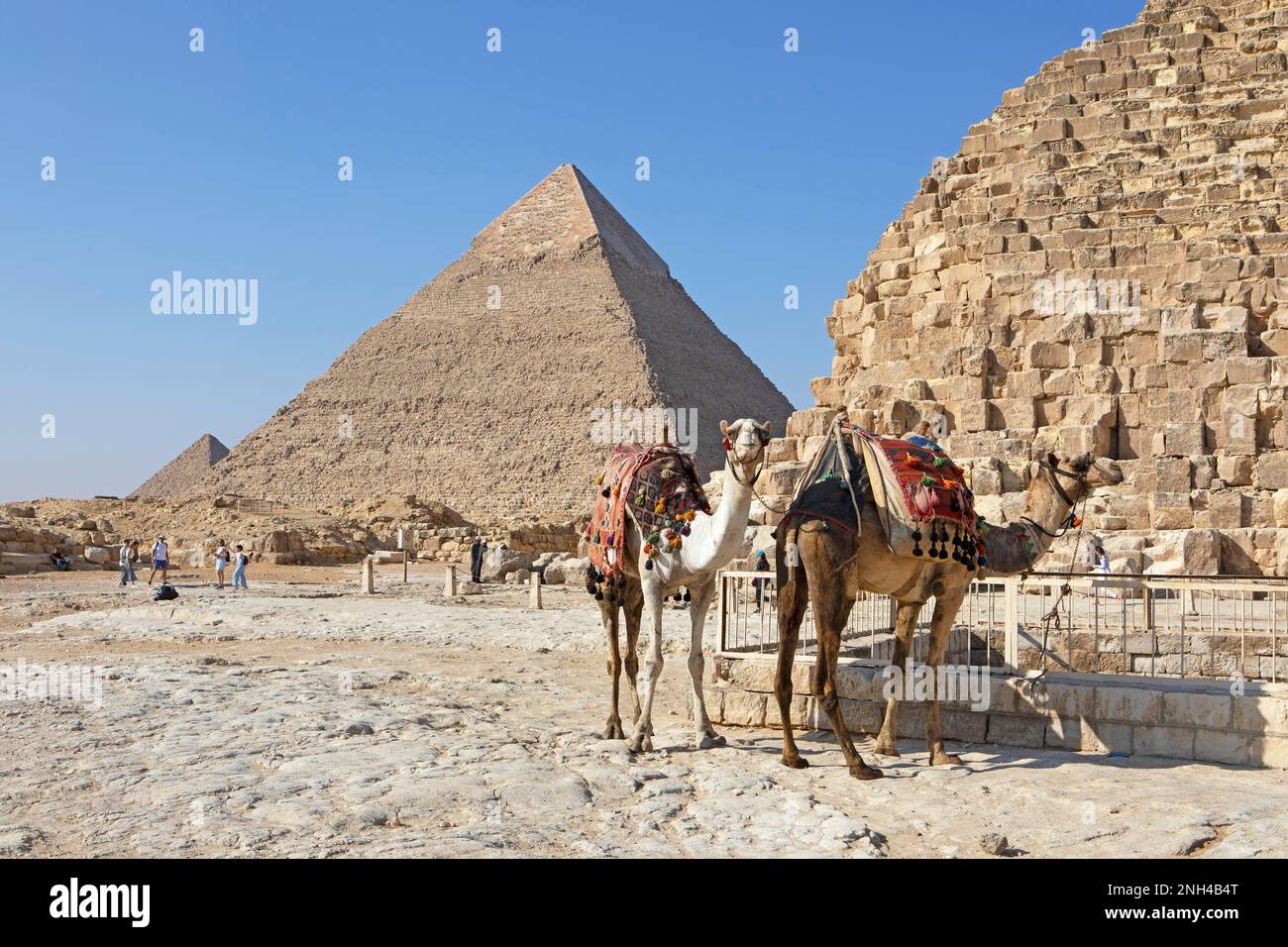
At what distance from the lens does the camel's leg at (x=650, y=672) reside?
5191 mm

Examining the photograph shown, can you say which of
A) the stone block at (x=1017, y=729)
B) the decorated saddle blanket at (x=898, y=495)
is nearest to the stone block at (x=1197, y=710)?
the stone block at (x=1017, y=729)

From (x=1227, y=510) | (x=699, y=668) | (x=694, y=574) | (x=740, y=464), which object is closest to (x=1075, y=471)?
(x=740, y=464)

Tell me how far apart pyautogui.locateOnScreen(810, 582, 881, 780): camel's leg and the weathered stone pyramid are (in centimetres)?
709

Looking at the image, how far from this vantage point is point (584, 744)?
5.34m

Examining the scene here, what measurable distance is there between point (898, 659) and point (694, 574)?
40.9 inches

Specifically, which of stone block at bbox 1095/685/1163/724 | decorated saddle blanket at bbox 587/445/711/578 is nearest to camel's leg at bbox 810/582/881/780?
decorated saddle blanket at bbox 587/445/711/578

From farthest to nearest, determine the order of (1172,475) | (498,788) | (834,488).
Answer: (1172,475) → (834,488) → (498,788)

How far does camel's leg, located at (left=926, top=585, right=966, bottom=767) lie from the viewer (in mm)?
5000

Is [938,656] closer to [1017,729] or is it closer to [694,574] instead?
[1017,729]

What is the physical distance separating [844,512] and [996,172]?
1336 centimetres

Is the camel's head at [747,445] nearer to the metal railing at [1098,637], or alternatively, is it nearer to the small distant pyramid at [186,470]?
the metal railing at [1098,637]

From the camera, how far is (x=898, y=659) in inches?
209
